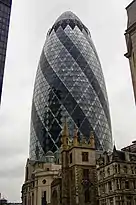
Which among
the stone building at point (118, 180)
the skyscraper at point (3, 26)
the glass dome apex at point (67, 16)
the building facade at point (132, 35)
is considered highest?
the glass dome apex at point (67, 16)

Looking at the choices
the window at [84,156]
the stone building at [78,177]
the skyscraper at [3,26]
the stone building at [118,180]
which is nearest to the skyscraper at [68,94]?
the stone building at [78,177]

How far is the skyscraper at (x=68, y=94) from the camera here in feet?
234

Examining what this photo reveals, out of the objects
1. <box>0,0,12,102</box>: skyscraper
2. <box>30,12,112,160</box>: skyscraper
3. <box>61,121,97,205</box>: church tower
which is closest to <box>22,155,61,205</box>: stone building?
<box>30,12,112,160</box>: skyscraper

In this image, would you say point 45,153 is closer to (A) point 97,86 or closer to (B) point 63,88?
(B) point 63,88

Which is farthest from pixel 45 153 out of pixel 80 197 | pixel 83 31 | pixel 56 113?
pixel 83 31

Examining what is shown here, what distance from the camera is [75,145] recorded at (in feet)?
159

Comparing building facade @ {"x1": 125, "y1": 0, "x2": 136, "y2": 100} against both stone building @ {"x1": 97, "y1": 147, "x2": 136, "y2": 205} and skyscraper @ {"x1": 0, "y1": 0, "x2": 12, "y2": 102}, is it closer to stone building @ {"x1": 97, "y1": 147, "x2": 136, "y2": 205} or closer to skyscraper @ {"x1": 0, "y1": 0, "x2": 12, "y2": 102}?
stone building @ {"x1": 97, "y1": 147, "x2": 136, "y2": 205}

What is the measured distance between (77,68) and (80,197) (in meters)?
39.7

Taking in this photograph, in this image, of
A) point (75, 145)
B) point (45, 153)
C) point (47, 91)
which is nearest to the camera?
point (75, 145)

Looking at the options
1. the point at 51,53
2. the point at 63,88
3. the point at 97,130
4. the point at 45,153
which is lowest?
the point at 45,153

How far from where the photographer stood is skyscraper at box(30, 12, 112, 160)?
71.3 meters

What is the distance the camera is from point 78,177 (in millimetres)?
46062

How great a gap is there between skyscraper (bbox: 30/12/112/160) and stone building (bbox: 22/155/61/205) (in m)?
6.79

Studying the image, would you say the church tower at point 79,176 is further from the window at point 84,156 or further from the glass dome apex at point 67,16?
the glass dome apex at point 67,16
